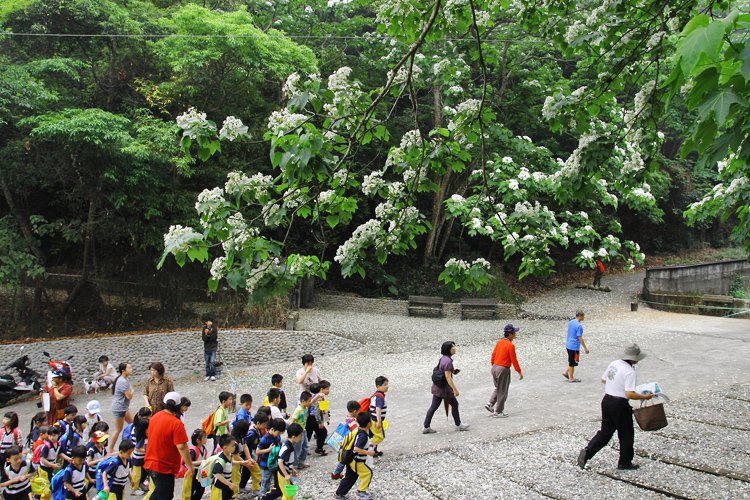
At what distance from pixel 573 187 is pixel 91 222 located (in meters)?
14.2

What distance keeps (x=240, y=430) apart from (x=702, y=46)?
586 cm

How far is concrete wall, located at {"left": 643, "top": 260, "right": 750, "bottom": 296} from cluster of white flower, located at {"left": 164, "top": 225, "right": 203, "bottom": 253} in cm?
2215

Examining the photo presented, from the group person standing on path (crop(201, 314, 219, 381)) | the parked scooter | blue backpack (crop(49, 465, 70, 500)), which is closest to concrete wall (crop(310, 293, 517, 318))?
person standing on path (crop(201, 314, 219, 381))

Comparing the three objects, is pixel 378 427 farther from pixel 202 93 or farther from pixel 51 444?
pixel 202 93

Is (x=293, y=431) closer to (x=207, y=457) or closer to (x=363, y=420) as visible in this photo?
(x=363, y=420)

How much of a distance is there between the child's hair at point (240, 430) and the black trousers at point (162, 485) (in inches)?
32.5

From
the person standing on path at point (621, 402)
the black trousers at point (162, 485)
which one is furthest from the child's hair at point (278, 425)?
the person standing on path at point (621, 402)

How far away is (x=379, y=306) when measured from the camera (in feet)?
64.0

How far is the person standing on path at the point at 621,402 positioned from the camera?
617 centimetres

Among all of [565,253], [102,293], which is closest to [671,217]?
[565,253]

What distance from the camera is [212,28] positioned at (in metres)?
14.8

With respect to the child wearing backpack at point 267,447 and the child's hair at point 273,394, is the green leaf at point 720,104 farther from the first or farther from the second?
the child's hair at point 273,394

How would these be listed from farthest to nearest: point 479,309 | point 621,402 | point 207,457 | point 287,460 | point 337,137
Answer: point 479,309 → point 207,457 → point 621,402 → point 287,460 → point 337,137

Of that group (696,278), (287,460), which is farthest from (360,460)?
(696,278)
